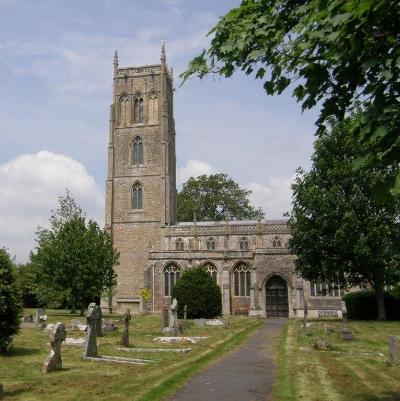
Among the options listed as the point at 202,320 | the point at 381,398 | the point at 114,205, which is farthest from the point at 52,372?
the point at 114,205

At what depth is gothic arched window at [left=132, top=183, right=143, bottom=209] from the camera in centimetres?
5009

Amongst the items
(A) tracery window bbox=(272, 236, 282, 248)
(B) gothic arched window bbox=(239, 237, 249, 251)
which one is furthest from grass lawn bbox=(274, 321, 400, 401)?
(B) gothic arched window bbox=(239, 237, 249, 251)

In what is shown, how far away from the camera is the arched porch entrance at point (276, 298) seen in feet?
126

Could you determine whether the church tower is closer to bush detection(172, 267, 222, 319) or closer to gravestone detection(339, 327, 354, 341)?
bush detection(172, 267, 222, 319)

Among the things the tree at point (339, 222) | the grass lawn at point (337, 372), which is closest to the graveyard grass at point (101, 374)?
the grass lawn at point (337, 372)

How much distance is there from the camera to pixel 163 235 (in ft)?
159

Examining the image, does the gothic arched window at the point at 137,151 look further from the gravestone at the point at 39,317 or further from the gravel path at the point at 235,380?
the gravel path at the point at 235,380

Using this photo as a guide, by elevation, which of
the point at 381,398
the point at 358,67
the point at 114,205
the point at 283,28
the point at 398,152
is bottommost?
the point at 381,398

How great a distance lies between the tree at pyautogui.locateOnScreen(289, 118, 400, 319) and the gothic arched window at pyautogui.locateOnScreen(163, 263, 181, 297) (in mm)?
15040

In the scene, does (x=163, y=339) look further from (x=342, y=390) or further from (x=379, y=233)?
(x=379, y=233)

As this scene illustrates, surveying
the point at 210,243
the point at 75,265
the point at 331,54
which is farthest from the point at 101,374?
the point at 210,243

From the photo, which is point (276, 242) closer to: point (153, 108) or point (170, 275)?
point (170, 275)

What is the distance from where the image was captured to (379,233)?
79.8 ft

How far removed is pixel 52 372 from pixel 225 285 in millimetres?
28461
